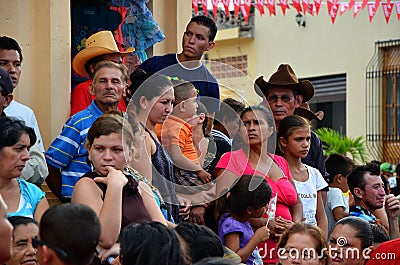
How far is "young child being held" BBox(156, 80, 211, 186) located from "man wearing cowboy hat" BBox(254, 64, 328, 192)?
44.2 inches

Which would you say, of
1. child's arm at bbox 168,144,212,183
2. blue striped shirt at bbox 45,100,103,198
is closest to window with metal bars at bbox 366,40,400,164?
child's arm at bbox 168,144,212,183

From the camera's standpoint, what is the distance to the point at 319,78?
22297 millimetres

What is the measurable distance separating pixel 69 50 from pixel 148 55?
146 centimetres

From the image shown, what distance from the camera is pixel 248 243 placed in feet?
19.9

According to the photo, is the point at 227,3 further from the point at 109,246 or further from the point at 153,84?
the point at 109,246

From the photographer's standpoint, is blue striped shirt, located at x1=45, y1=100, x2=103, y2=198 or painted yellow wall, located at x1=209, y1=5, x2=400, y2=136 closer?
blue striped shirt, located at x1=45, y1=100, x2=103, y2=198

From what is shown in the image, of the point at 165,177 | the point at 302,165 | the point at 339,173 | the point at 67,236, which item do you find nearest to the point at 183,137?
the point at 165,177

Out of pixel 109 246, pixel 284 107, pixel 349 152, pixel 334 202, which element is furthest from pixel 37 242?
pixel 349 152

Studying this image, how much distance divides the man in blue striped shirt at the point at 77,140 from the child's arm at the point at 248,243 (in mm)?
1091

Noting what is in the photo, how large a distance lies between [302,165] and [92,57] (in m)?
1.91

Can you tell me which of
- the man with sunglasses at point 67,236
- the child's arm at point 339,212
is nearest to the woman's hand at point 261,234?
the child's arm at point 339,212

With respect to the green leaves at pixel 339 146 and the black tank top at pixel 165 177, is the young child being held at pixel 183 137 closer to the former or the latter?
the black tank top at pixel 165 177

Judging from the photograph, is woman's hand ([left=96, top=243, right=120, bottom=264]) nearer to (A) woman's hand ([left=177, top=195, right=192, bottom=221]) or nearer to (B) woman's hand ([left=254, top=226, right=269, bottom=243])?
(A) woman's hand ([left=177, top=195, right=192, bottom=221])

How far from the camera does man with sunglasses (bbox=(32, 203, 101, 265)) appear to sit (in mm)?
3713
